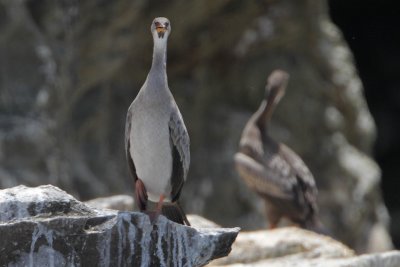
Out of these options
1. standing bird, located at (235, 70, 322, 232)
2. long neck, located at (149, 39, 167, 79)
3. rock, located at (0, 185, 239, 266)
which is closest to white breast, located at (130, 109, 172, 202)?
long neck, located at (149, 39, 167, 79)

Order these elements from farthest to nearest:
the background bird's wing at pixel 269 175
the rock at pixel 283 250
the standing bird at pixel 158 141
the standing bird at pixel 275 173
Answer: the background bird's wing at pixel 269 175 < the standing bird at pixel 275 173 < the rock at pixel 283 250 < the standing bird at pixel 158 141

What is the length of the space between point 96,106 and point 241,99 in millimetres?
2140

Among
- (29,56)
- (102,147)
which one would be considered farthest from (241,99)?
(29,56)

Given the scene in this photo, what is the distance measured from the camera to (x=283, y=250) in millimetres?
8602

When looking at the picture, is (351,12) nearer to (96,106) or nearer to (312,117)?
(312,117)

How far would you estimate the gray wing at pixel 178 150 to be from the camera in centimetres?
715

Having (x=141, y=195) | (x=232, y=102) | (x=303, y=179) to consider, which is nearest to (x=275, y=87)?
(x=303, y=179)

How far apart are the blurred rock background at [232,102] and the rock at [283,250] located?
3.41 m

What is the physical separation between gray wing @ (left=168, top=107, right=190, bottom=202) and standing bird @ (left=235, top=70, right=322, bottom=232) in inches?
150

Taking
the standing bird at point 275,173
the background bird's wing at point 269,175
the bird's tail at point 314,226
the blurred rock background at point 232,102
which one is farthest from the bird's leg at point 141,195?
the blurred rock background at point 232,102

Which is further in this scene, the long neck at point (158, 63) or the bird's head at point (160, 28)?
the bird's head at point (160, 28)

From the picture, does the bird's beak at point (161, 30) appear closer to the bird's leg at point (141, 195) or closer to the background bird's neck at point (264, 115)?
the bird's leg at point (141, 195)

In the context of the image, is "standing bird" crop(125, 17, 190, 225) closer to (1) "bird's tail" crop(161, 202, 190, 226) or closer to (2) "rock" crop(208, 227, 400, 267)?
(1) "bird's tail" crop(161, 202, 190, 226)

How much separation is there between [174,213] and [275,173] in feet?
13.7
